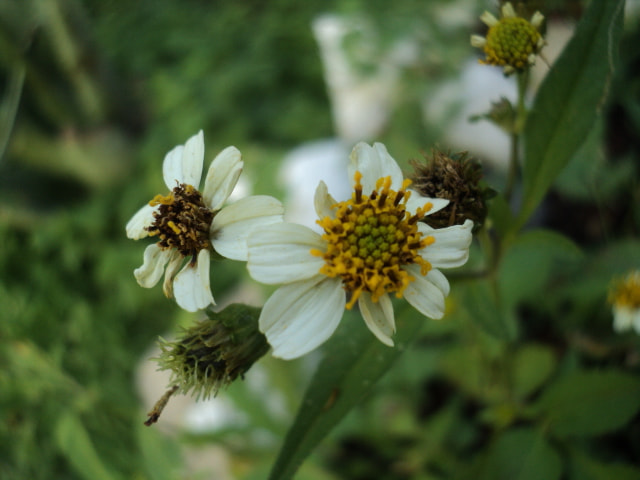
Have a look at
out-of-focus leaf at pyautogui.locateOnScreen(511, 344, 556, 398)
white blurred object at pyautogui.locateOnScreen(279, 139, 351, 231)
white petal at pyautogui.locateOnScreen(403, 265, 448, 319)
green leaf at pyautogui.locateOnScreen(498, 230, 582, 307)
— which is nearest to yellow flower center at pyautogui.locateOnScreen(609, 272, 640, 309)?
green leaf at pyautogui.locateOnScreen(498, 230, 582, 307)

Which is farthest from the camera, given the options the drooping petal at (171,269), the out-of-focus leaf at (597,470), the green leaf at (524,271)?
the green leaf at (524,271)

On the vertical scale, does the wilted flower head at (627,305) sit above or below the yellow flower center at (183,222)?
below

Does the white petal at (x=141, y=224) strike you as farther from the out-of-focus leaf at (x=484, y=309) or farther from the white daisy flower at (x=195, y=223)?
the out-of-focus leaf at (x=484, y=309)

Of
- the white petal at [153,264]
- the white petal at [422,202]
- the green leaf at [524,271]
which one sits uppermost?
the white petal at [153,264]

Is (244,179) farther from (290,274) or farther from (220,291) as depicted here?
(290,274)

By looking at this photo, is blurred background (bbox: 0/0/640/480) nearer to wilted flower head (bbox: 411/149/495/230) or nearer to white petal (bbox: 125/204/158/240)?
wilted flower head (bbox: 411/149/495/230)

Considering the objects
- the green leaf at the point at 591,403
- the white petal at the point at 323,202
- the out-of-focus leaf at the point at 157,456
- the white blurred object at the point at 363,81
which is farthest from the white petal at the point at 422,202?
the white blurred object at the point at 363,81

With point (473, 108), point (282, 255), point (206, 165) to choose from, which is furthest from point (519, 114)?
point (206, 165)
